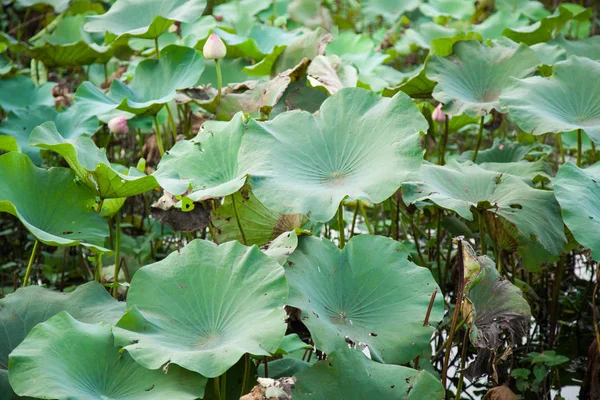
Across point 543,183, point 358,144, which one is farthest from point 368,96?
point 543,183

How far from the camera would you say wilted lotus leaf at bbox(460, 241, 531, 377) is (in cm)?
142

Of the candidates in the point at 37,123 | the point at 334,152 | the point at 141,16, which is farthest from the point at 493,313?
the point at 37,123

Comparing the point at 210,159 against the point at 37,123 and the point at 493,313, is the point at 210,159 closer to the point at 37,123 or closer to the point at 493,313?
the point at 493,313

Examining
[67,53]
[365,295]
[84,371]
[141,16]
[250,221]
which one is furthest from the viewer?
[67,53]

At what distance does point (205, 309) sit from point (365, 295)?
335mm

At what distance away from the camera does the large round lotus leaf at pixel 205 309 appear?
4.04 feet

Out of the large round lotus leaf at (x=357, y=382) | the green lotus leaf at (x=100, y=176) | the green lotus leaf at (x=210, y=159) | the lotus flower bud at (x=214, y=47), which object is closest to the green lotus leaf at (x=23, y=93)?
the lotus flower bud at (x=214, y=47)

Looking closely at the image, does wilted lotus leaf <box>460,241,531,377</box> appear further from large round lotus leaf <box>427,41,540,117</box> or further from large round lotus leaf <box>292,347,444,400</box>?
large round lotus leaf <box>427,41,540,117</box>

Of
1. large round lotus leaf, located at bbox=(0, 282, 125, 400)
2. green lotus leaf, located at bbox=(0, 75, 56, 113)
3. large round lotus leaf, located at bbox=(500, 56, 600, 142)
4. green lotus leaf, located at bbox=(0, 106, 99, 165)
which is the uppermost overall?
large round lotus leaf, located at bbox=(500, 56, 600, 142)

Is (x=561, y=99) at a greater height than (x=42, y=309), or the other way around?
(x=561, y=99)

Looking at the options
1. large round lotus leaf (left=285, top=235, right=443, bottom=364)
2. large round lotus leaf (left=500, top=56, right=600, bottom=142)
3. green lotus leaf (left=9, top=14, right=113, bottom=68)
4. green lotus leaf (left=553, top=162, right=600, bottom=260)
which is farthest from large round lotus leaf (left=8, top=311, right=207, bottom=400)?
green lotus leaf (left=9, top=14, right=113, bottom=68)

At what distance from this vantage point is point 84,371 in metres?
1.29

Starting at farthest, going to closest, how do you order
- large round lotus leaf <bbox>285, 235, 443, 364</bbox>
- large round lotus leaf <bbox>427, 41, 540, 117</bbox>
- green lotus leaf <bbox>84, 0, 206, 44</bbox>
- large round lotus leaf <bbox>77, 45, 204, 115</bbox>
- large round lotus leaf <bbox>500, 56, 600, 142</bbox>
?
1. green lotus leaf <bbox>84, 0, 206, 44</bbox>
2. large round lotus leaf <bbox>77, 45, 204, 115</bbox>
3. large round lotus leaf <bbox>427, 41, 540, 117</bbox>
4. large round lotus leaf <bbox>500, 56, 600, 142</bbox>
5. large round lotus leaf <bbox>285, 235, 443, 364</bbox>

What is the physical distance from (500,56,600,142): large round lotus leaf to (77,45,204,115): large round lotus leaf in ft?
3.05
